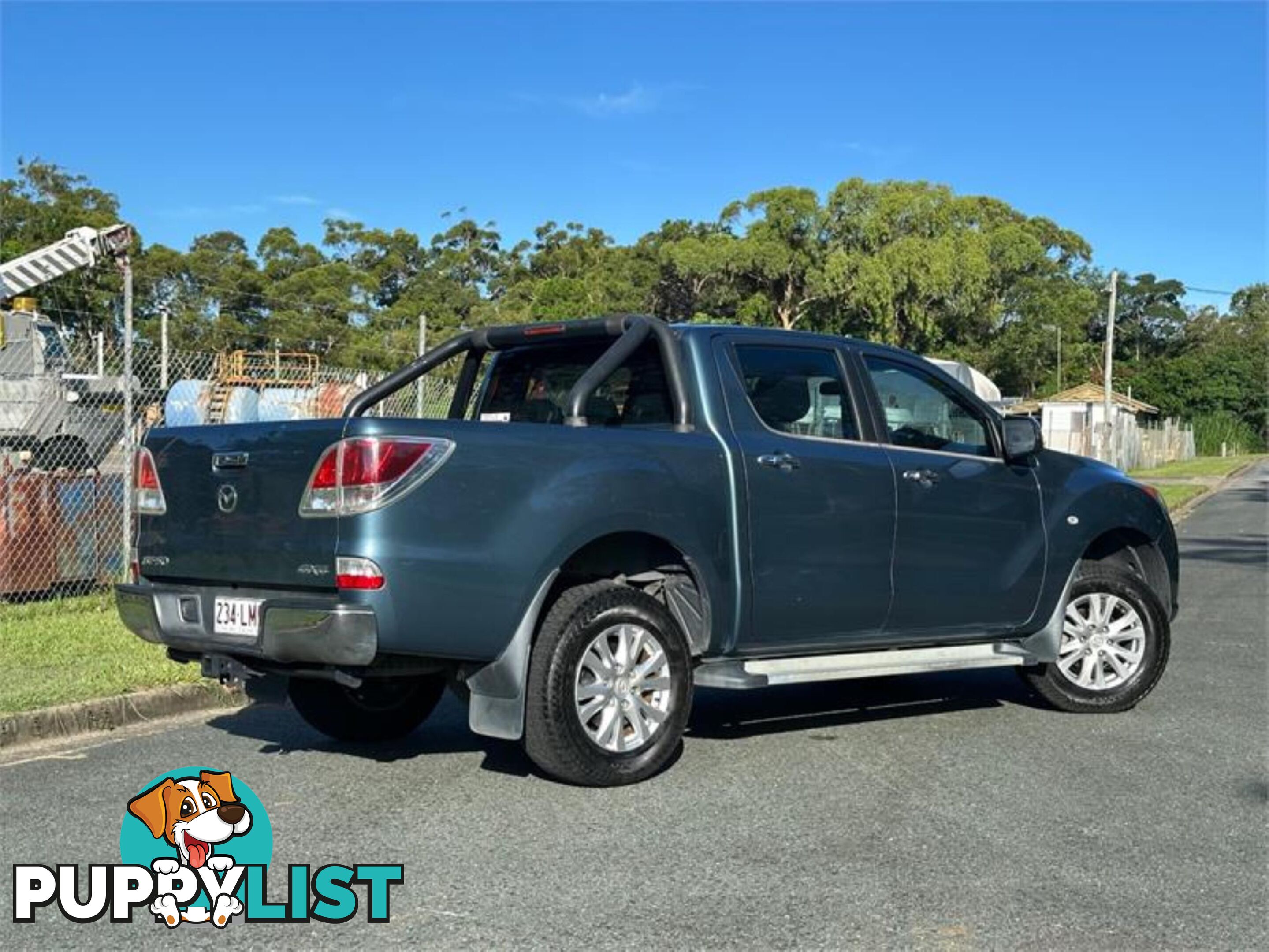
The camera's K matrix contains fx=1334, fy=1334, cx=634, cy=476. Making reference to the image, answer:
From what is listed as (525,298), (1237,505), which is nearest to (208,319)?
(525,298)

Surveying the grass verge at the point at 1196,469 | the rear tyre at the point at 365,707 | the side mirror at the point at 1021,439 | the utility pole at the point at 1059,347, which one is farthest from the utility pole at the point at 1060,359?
the rear tyre at the point at 365,707

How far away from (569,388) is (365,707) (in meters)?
1.82

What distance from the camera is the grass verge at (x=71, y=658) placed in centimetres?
703

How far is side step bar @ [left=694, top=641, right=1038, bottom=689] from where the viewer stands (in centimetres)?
585

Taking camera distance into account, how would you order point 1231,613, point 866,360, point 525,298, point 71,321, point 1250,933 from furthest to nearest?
point 525,298 → point 71,321 → point 1231,613 → point 866,360 → point 1250,933

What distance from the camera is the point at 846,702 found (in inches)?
294

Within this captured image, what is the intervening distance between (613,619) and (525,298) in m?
66.5

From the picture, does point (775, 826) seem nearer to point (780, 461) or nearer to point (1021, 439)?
point (780, 461)

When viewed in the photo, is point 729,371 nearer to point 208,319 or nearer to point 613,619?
point 613,619

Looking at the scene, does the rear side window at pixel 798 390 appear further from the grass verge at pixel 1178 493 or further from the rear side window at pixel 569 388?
the grass verge at pixel 1178 493

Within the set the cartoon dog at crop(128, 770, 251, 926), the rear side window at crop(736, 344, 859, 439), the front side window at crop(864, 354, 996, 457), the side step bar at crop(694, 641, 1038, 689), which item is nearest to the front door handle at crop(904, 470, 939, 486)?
the front side window at crop(864, 354, 996, 457)

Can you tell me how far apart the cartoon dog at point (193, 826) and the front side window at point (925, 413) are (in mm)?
3582

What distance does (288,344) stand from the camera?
161 ft

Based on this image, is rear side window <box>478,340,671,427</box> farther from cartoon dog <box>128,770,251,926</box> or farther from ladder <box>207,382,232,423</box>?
ladder <box>207,382,232,423</box>
